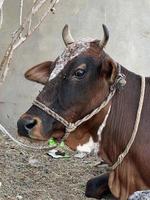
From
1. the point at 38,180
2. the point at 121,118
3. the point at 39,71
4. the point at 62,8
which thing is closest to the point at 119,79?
the point at 121,118

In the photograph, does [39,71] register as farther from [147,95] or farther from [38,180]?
[38,180]

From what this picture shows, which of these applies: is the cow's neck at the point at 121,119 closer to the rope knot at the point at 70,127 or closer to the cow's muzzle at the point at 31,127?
the rope knot at the point at 70,127

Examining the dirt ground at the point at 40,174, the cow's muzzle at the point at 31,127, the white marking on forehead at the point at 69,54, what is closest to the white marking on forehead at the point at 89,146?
the cow's muzzle at the point at 31,127

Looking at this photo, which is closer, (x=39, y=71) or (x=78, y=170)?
(x=39, y=71)

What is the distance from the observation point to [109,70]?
3.27 metres

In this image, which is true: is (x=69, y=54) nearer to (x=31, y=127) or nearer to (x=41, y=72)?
(x=41, y=72)

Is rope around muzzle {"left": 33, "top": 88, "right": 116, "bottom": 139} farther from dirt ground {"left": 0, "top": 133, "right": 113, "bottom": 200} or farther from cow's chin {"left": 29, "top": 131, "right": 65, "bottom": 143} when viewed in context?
dirt ground {"left": 0, "top": 133, "right": 113, "bottom": 200}

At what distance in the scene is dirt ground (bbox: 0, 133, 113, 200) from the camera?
4.19 metres

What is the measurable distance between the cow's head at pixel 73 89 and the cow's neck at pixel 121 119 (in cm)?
9

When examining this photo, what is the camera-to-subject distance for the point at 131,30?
207 inches

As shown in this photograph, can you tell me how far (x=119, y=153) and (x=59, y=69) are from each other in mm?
645

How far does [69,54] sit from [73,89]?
0.71ft

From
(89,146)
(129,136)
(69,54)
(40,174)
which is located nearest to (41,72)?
(69,54)

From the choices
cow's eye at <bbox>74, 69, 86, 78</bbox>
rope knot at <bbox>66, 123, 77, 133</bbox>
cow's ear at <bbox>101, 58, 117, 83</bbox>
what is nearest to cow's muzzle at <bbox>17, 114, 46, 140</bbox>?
rope knot at <bbox>66, 123, 77, 133</bbox>
